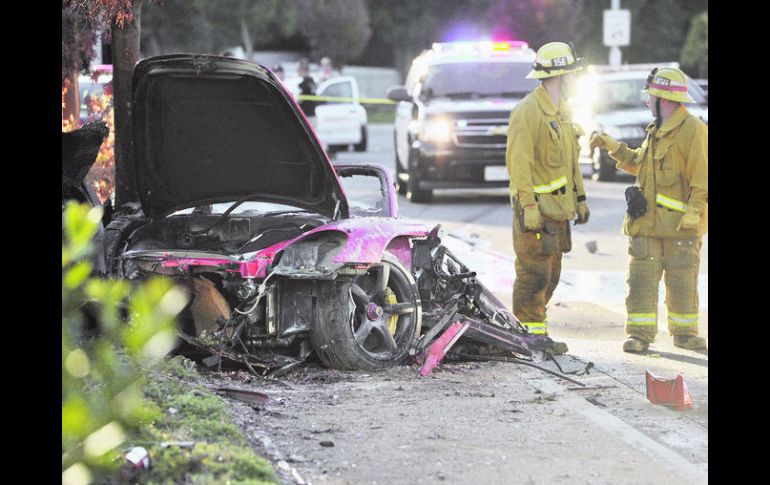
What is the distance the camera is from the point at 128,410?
3475 mm

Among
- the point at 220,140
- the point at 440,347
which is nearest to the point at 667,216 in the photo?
the point at 440,347

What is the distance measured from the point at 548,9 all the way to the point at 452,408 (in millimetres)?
31762

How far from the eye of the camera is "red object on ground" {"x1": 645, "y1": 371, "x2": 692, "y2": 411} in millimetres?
6492

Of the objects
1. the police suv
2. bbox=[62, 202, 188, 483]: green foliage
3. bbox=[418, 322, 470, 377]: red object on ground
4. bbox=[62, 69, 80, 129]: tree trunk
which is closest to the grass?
bbox=[62, 202, 188, 483]: green foliage

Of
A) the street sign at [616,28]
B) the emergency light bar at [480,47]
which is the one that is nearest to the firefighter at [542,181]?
the emergency light bar at [480,47]

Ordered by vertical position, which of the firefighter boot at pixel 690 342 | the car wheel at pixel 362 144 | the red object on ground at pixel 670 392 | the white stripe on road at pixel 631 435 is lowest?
the firefighter boot at pixel 690 342

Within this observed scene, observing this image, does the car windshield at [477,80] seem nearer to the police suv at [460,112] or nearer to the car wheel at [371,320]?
the police suv at [460,112]

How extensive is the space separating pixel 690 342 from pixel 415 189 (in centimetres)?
975

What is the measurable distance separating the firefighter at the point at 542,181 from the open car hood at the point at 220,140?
1.44 meters

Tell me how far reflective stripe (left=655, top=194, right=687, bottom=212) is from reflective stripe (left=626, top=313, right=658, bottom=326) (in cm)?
74

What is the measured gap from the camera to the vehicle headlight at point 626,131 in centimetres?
2109

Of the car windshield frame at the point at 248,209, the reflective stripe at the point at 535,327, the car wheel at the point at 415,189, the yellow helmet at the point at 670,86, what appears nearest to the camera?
the car windshield frame at the point at 248,209

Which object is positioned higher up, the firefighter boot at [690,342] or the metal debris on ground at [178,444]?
the metal debris on ground at [178,444]

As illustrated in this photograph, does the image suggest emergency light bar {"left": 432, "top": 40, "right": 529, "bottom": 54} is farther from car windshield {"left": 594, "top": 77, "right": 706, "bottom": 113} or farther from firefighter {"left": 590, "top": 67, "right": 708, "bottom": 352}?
firefighter {"left": 590, "top": 67, "right": 708, "bottom": 352}
